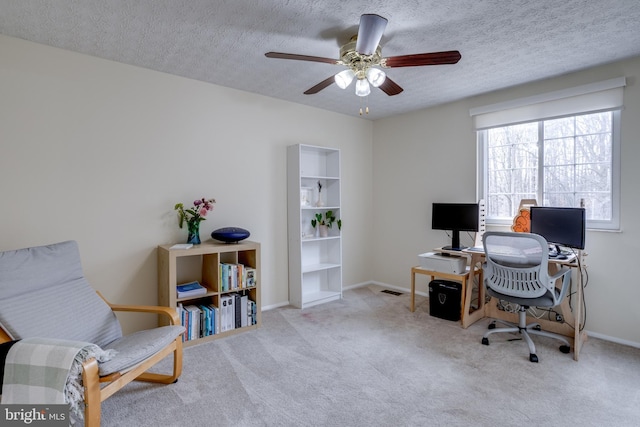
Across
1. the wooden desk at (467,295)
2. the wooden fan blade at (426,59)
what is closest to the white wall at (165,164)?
the wooden desk at (467,295)

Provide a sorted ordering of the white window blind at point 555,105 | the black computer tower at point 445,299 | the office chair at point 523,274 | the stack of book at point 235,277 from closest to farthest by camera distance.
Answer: the office chair at point 523,274, the white window blind at point 555,105, the stack of book at point 235,277, the black computer tower at point 445,299

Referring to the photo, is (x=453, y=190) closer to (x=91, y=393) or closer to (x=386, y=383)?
(x=386, y=383)

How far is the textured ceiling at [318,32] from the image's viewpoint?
76.9 inches

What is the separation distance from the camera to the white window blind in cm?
277

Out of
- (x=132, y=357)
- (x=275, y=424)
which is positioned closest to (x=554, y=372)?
(x=275, y=424)

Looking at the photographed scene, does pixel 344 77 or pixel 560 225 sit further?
pixel 560 225

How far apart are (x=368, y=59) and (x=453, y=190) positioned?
226 cm

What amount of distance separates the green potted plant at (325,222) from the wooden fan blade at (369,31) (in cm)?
238

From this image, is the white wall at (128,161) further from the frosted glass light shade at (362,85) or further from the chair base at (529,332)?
the chair base at (529,332)

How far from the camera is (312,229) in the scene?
13.7 ft

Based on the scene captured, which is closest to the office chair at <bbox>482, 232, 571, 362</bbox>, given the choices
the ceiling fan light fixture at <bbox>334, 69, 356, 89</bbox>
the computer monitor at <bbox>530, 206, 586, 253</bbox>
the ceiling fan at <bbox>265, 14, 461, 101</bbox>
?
the computer monitor at <bbox>530, 206, 586, 253</bbox>

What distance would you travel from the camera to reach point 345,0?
1.88m

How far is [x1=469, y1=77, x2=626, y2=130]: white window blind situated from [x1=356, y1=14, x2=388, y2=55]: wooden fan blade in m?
2.14

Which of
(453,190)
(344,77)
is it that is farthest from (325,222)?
(344,77)
